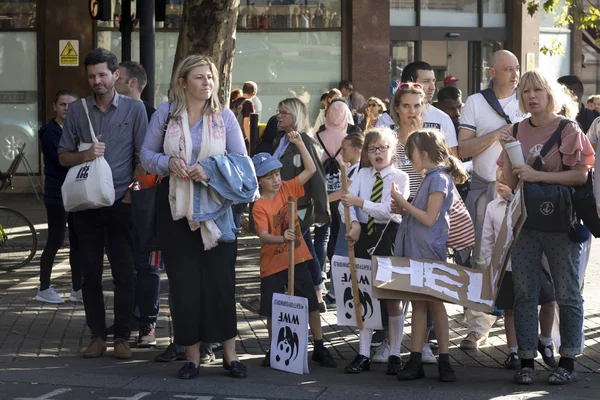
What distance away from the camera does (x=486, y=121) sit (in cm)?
829

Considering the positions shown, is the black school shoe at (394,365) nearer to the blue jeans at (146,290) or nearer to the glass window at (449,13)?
the blue jeans at (146,290)

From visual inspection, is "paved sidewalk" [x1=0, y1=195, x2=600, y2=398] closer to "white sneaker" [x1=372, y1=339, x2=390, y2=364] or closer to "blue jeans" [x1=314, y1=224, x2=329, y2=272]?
"white sneaker" [x1=372, y1=339, x2=390, y2=364]

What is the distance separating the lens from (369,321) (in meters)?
7.58

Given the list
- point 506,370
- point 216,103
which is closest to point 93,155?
point 216,103

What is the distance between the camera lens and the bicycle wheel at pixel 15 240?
39.5 ft

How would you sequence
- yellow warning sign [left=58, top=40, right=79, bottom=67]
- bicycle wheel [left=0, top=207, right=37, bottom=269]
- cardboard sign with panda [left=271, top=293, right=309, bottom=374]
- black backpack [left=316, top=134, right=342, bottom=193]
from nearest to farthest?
1. cardboard sign with panda [left=271, top=293, right=309, bottom=374]
2. black backpack [left=316, top=134, right=342, bottom=193]
3. bicycle wheel [left=0, top=207, right=37, bottom=269]
4. yellow warning sign [left=58, top=40, right=79, bottom=67]

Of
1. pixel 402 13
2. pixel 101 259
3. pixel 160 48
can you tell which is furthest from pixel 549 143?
pixel 402 13

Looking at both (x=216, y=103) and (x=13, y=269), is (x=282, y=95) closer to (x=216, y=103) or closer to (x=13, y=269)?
(x=13, y=269)

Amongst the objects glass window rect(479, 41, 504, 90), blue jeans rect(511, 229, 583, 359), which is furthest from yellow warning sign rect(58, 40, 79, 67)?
blue jeans rect(511, 229, 583, 359)

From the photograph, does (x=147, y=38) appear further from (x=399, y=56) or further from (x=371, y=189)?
(x=399, y=56)

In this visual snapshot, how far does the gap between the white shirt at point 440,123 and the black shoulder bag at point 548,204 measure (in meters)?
1.38

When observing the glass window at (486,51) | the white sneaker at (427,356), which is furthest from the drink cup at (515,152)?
the glass window at (486,51)

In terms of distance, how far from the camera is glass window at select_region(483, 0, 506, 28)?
22844 millimetres

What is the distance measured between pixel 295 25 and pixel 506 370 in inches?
554
